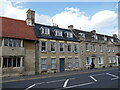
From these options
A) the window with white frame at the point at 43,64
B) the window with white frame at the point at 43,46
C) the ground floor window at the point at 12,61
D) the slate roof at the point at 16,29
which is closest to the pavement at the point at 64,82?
the ground floor window at the point at 12,61

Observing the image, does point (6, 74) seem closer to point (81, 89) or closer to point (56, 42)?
point (56, 42)

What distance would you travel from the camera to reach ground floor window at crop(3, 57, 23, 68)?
18.5m

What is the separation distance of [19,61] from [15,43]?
9.30ft

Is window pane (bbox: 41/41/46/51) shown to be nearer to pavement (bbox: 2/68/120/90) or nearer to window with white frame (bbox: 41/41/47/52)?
window with white frame (bbox: 41/41/47/52)

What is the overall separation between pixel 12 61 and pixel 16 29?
5435mm

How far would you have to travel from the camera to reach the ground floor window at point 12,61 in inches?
729

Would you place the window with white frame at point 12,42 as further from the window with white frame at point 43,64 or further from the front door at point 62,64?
the front door at point 62,64

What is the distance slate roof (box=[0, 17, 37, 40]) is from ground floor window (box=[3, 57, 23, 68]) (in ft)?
10.6

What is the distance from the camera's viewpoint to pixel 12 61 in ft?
62.8

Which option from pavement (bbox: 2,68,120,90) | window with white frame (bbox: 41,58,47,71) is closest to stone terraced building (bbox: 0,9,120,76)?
window with white frame (bbox: 41,58,47,71)

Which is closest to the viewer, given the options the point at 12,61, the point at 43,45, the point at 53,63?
the point at 12,61

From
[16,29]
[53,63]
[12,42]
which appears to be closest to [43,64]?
[53,63]

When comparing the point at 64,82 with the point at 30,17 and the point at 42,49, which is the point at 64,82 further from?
the point at 30,17

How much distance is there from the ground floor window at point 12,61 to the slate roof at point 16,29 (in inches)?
128
